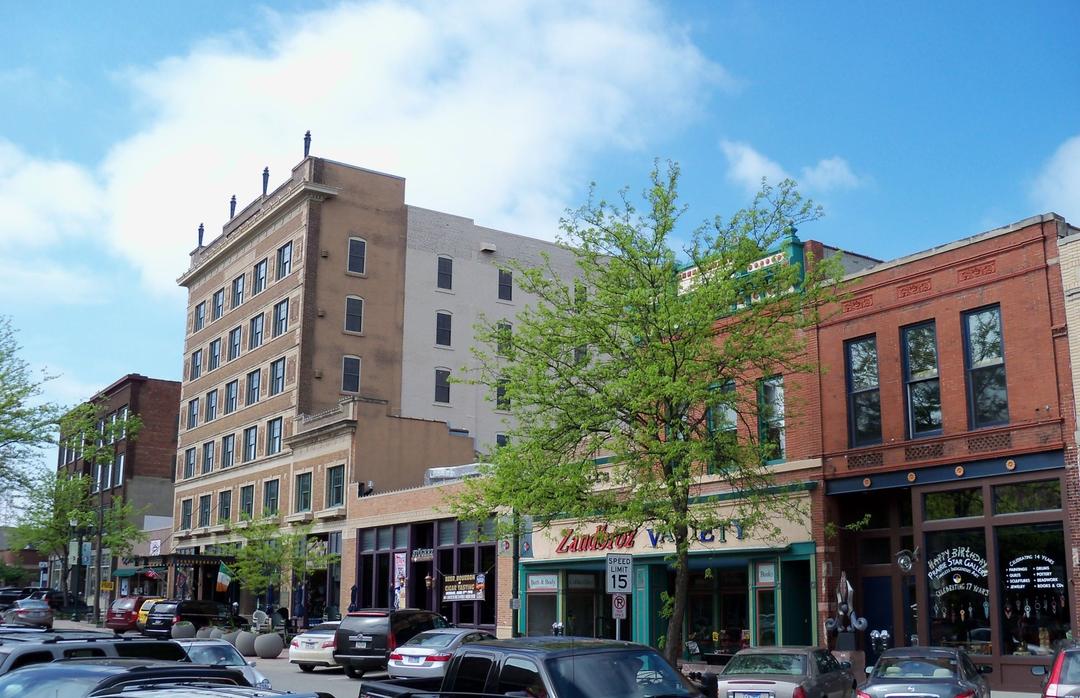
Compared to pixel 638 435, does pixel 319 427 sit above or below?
above

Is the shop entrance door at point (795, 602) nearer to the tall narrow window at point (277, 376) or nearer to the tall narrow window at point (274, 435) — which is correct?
the tall narrow window at point (274, 435)

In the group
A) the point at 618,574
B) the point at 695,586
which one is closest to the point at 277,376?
the point at 695,586

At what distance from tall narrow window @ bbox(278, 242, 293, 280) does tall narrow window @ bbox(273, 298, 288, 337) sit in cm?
150

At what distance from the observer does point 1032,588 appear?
77.6ft

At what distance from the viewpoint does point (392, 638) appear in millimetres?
29609

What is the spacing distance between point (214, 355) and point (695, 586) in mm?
43215

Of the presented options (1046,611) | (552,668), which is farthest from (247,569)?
(552,668)

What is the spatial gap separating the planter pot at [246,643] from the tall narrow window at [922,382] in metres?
23.4

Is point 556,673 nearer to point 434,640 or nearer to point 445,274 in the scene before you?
point 434,640

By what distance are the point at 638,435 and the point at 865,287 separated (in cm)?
721

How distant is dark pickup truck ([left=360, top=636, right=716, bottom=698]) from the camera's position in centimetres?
1076

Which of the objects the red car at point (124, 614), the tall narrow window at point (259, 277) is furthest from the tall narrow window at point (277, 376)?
the red car at point (124, 614)

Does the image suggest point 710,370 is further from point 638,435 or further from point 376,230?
point 376,230

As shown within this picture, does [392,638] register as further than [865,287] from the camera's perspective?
Yes
